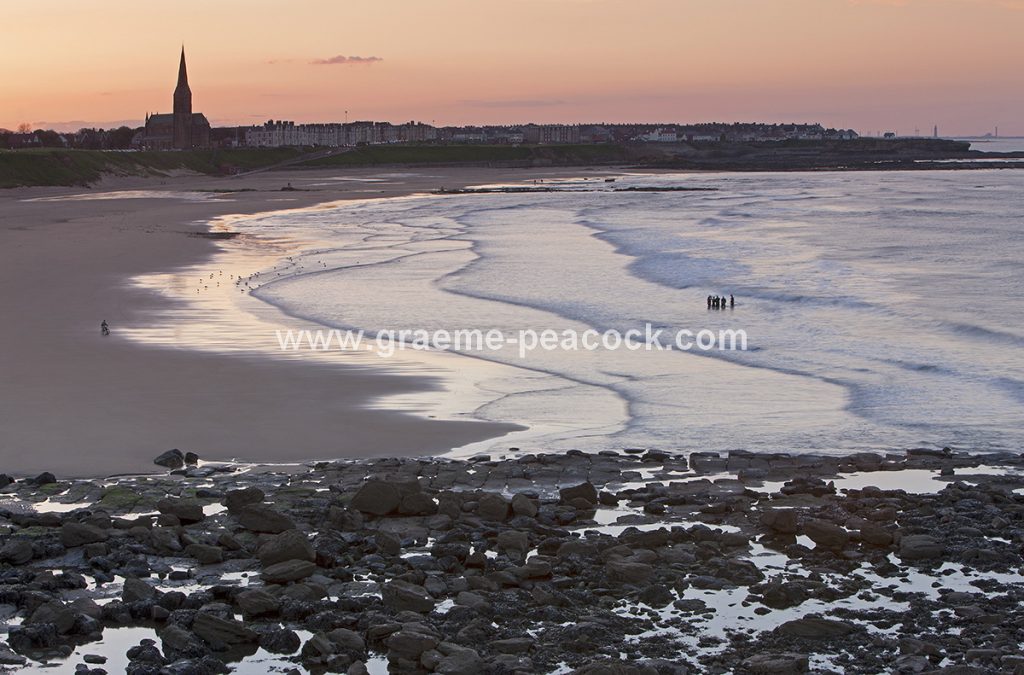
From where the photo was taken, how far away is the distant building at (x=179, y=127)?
17788cm

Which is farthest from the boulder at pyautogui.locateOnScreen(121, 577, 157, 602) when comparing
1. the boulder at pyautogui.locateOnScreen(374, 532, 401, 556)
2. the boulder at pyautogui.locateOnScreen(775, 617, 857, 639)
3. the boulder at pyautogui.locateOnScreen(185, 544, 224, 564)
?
the boulder at pyautogui.locateOnScreen(775, 617, 857, 639)

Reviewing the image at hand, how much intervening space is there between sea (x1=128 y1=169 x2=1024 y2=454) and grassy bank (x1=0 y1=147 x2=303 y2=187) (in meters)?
47.2

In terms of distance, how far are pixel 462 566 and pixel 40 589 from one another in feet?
11.2

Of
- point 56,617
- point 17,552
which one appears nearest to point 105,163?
point 17,552

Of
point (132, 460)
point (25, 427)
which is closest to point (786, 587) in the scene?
point (132, 460)

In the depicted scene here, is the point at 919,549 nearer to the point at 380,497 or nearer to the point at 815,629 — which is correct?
the point at 815,629

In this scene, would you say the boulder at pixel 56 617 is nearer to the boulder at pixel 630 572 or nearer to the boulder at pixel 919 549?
the boulder at pixel 630 572

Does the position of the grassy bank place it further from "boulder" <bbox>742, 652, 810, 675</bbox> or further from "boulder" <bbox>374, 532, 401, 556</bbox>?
"boulder" <bbox>742, 652, 810, 675</bbox>

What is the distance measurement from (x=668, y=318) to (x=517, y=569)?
1665cm

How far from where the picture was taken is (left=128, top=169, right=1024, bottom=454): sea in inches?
640

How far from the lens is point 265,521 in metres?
11.0

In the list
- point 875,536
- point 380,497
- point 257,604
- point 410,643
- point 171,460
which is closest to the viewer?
point 410,643

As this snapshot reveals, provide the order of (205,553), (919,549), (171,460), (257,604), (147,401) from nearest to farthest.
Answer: (257,604), (205,553), (919,549), (171,460), (147,401)

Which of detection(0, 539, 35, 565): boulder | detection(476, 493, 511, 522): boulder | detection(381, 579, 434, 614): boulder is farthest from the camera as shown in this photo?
detection(476, 493, 511, 522): boulder
